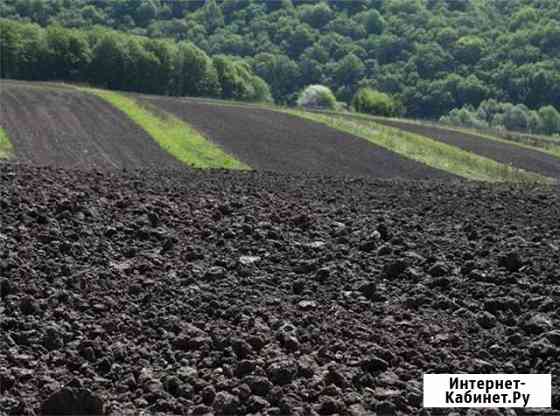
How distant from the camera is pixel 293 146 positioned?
41.7 m

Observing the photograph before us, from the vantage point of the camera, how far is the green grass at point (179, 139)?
3409 cm

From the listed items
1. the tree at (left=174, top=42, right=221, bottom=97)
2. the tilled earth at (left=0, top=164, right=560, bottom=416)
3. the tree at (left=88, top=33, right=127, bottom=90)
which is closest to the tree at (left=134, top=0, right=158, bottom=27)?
the tree at (left=174, top=42, right=221, bottom=97)

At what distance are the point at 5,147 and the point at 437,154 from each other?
21.8 metres

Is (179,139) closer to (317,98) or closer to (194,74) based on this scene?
(194,74)

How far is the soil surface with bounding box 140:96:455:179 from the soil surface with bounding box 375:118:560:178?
22.6ft

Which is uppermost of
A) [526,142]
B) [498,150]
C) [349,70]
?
[349,70]

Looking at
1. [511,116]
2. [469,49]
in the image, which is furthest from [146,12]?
[511,116]

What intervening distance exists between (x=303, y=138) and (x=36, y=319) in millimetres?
34965

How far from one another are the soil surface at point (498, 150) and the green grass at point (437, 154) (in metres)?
1.37

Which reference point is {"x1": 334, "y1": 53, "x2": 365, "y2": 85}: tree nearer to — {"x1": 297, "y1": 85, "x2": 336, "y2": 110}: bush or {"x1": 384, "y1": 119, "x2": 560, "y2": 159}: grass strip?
{"x1": 297, "y1": 85, "x2": 336, "y2": 110}: bush

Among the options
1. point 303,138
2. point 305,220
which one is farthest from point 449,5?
point 305,220

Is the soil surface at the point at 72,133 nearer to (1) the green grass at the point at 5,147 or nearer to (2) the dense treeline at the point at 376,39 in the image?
(1) the green grass at the point at 5,147

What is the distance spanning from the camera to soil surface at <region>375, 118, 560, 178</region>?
45250mm

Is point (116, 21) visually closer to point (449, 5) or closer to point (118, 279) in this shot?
point (449, 5)
